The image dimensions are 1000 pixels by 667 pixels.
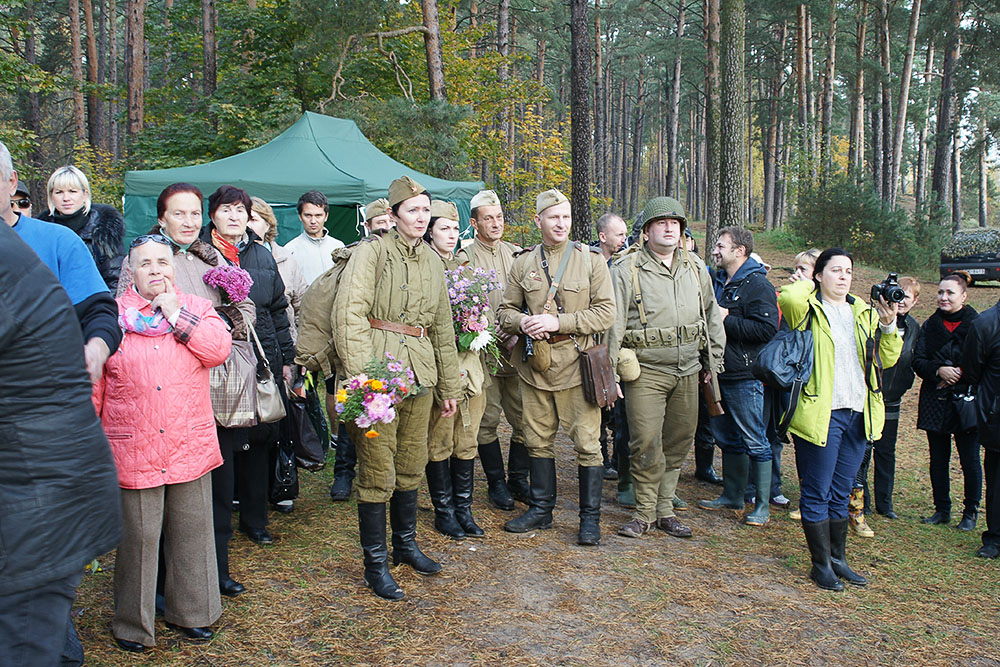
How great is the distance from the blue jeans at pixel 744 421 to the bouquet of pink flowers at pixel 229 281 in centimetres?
363

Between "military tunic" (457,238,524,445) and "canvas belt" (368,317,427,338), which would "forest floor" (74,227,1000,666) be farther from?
"canvas belt" (368,317,427,338)

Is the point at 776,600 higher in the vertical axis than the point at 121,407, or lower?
lower

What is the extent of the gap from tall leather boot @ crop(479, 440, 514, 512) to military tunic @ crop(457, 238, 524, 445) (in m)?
0.07

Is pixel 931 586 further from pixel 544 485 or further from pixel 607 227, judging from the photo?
pixel 607 227

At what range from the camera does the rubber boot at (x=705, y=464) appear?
6.48 m

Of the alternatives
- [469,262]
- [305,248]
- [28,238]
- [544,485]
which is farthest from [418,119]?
[28,238]

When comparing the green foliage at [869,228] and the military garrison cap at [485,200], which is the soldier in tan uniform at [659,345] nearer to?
the military garrison cap at [485,200]

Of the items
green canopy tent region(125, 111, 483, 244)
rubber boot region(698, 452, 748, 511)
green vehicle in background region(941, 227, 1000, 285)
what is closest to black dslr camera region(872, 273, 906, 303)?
rubber boot region(698, 452, 748, 511)

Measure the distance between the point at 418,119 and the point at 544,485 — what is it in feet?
35.5

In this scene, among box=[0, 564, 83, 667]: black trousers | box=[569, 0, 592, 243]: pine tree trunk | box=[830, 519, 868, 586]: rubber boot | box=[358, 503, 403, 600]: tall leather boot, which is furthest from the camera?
box=[569, 0, 592, 243]: pine tree trunk

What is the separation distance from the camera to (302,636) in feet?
11.5

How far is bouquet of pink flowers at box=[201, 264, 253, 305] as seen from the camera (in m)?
3.78

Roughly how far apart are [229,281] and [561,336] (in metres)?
2.10

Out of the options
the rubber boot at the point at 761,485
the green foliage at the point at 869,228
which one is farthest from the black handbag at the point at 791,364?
the green foliage at the point at 869,228
